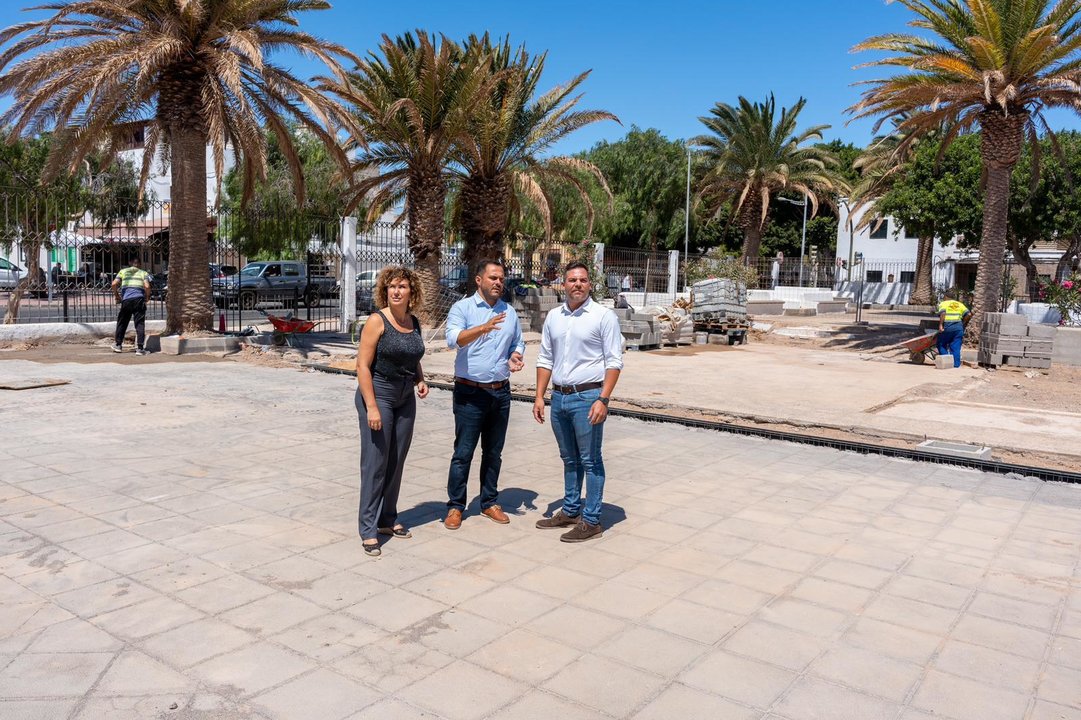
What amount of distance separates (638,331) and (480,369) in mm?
12906

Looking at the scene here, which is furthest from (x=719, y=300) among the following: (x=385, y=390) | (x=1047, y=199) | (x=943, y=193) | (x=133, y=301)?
(x=385, y=390)

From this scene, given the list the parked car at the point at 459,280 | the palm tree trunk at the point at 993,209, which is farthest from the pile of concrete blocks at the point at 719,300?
the parked car at the point at 459,280

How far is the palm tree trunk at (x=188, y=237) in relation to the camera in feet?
47.7

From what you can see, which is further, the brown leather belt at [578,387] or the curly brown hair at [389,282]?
the brown leather belt at [578,387]

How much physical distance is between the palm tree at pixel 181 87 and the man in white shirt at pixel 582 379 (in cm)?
954

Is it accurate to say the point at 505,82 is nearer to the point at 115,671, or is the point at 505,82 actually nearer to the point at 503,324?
the point at 503,324

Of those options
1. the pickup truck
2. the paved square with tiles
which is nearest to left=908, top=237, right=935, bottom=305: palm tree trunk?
the pickup truck

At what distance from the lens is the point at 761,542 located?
5.39 metres

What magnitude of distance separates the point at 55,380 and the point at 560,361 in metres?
8.51

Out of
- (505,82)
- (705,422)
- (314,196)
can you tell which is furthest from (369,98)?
(314,196)

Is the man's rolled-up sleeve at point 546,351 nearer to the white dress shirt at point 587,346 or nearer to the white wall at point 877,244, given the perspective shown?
the white dress shirt at point 587,346

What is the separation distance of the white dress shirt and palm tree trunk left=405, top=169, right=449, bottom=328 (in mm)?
14069

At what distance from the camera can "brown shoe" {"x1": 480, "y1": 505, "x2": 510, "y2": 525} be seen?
221 inches

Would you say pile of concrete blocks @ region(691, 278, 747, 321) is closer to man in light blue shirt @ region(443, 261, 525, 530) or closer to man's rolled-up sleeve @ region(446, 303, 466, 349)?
man in light blue shirt @ region(443, 261, 525, 530)
